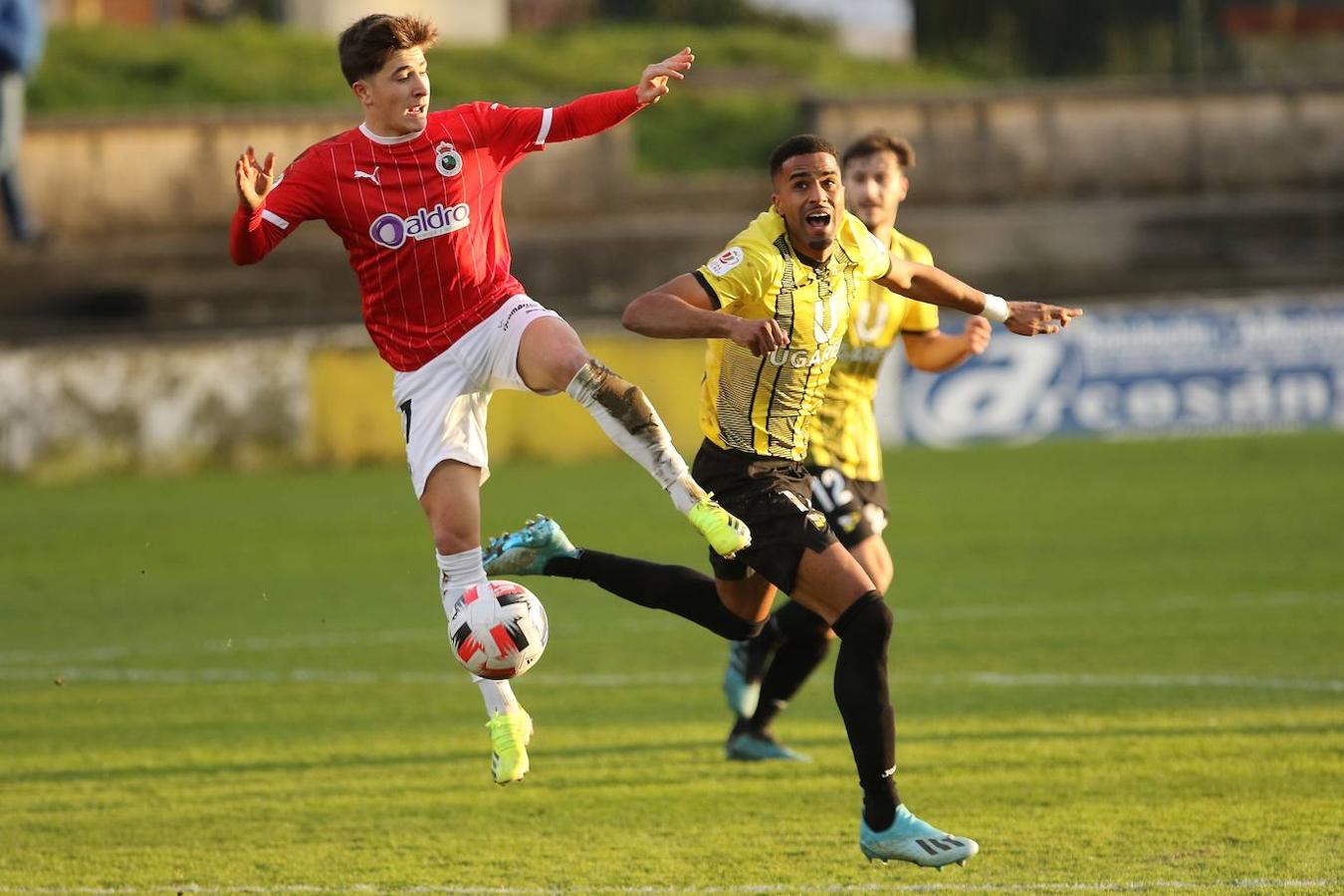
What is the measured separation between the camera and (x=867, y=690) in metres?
6.43

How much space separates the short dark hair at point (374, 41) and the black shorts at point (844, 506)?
2553 millimetres

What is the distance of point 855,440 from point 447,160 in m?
2.40

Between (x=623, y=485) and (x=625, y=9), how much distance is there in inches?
1124

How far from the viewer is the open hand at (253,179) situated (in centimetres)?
661

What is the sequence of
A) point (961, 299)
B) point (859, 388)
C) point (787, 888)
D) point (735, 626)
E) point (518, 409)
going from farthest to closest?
point (518, 409) → point (859, 388) → point (735, 626) → point (961, 299) → point (787, 888)

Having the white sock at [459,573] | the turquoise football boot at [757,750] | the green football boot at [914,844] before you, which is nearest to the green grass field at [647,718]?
the turquoise football boot at [757,750]

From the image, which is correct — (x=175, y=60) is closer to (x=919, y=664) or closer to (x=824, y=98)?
(x=824, y=98)

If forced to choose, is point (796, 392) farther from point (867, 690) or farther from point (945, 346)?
point (945, 346)

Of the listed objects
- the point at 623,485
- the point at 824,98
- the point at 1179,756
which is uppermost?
the point at 824,98

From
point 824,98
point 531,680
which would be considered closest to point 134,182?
point 824,98

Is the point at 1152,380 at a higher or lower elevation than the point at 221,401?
lower

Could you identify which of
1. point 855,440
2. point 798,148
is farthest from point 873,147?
point 798,148

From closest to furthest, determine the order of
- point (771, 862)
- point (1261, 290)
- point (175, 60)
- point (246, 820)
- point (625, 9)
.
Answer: point (771, 862) → point (246, 820) → point (1261, 290) → point (175, 60) → point (625, 9)

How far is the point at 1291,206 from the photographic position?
28656 millimetres
